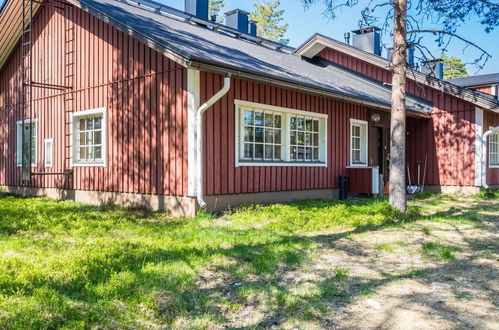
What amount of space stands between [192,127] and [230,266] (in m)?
3.72

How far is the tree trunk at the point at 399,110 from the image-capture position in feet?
28.0

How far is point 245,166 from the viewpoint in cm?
908

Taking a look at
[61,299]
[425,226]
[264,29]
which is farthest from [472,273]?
[264,29]

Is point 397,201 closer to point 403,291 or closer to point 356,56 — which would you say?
point 403,291

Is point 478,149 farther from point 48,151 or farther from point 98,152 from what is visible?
point 48,151

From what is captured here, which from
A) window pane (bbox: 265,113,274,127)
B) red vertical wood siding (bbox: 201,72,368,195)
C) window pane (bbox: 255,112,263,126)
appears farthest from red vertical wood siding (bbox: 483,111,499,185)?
window pane (bbox: 255,112,263,126)

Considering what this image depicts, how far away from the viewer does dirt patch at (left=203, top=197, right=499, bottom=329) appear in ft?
11.2

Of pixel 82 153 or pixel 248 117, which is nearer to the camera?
pixel 248 117

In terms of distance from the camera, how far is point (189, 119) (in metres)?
7.97

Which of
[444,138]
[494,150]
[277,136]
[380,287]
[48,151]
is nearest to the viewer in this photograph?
[380,287]

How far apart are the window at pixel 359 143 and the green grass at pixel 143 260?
4.27 meters

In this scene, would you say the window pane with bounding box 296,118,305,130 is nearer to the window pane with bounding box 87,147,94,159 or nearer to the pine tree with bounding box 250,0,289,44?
the window pane with bounding box 87,147,94,159

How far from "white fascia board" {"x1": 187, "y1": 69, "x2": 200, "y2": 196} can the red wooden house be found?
2 centimetres

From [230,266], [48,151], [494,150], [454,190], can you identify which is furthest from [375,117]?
[230,266]
